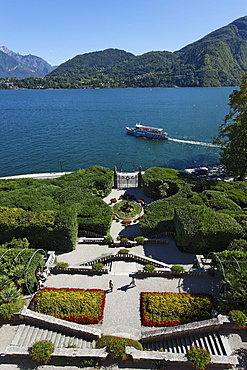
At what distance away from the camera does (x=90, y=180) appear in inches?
1485

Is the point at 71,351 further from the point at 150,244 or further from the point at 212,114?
the point at 212,114

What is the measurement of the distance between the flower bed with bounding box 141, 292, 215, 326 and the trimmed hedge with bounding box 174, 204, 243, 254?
242 inches

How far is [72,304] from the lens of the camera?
18047 millimetres

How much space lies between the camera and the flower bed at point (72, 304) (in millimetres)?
17422

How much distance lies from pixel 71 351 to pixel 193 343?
8.45 metres

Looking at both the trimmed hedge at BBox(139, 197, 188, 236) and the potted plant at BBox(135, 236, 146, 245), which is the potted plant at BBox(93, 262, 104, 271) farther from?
the trimmed hedge at BBox(139, 197, 188, 236)

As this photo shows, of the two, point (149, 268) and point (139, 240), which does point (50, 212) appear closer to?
point (139, 240)

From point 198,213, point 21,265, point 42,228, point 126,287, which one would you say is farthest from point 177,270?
point 42,228

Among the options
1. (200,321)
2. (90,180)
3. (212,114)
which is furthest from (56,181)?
(212,114)

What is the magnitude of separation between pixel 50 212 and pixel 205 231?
17.7 m

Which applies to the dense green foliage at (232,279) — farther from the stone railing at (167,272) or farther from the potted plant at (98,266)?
the potted plant at (98,266)

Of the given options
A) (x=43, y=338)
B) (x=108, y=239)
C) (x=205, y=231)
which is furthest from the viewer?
(x=108, y=239)

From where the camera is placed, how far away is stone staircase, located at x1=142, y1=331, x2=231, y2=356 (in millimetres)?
14991

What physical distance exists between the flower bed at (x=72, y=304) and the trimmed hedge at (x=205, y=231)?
10688 mm
